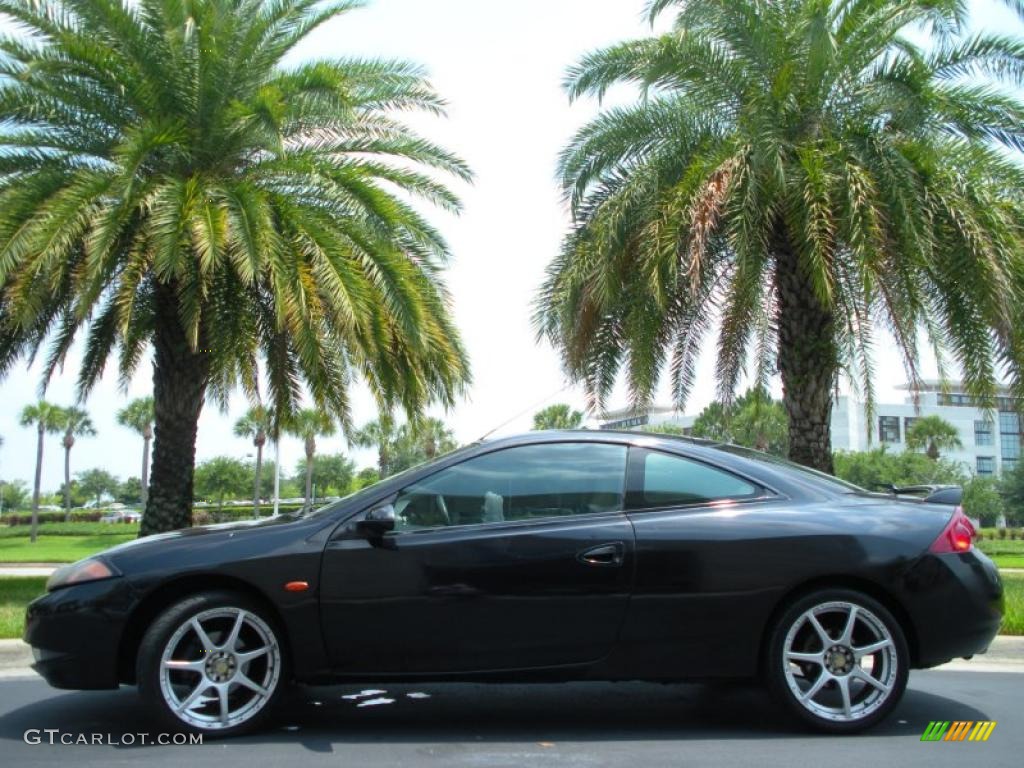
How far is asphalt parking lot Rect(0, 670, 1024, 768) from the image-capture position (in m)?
4.31

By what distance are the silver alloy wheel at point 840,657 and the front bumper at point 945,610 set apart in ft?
0.61

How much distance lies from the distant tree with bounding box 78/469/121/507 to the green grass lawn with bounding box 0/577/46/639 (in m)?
140

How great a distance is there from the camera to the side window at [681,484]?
489 centimetres

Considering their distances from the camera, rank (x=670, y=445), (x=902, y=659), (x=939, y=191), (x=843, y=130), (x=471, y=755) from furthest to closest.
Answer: (x=843, y=130), (x=939, y=191), (x=670, y=445), (x=902, y=659), (x=471, y=755)

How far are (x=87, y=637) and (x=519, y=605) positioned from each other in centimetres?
197

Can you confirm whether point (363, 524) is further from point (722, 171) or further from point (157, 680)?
point (722, 171)

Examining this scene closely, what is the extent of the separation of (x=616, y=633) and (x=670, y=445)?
101cm

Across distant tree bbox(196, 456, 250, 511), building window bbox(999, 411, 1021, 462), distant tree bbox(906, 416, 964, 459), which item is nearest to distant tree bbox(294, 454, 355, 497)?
distant tree bbox(196, 456, 250, 511)

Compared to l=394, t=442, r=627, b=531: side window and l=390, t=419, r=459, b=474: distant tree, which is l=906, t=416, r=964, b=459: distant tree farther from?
l=394, t=442, r=627, b=531: side window

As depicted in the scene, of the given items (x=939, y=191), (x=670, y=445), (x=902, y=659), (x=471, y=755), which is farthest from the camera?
(x=939, y=191)

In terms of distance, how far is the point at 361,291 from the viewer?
1111 cm

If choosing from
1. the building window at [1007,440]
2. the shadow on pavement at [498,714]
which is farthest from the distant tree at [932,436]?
the shadow on pavement at [498,714]

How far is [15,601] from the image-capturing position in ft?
34.8

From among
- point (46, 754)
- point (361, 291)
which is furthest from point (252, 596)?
point (361, 291)
